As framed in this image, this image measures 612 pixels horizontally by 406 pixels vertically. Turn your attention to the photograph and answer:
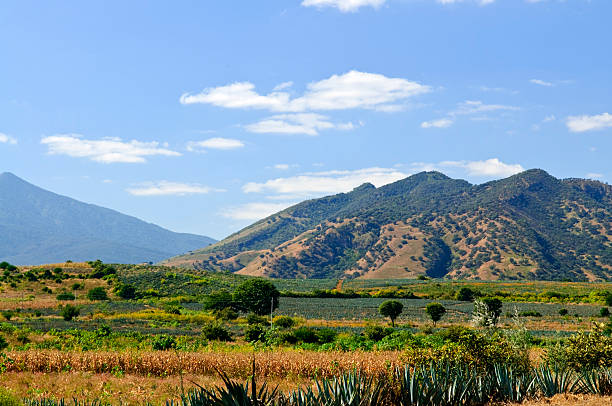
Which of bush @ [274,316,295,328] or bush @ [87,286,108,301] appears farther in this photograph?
bush @ [87,286,108,301]

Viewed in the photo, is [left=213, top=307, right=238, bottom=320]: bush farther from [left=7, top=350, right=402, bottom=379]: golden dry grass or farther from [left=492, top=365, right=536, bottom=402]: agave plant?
[left=492, top=365, right=536, bottom=402]: agave plant

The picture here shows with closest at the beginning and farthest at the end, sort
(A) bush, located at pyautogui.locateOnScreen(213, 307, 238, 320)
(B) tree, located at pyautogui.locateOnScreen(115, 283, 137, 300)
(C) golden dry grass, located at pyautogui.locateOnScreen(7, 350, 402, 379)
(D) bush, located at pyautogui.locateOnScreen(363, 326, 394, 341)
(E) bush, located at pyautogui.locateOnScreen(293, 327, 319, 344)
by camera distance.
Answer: (C) golden dry grass, located at pyautogui.locateOnScreen(7, 350, 402, 379)
(E) bush, located at pyautogui.locateOnScreen(293, 327, 319, 344)
(D) bush, located at pyautogui.locateOnScreen(363, 326, 394, 341)
(A) bush, located at pyautogui.locateOnScreen(213, 307, 238, 320)
(B) tree, located at pyautogui.locateOnScreen(115, 283, 137, 300)

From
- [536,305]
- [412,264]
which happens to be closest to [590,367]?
[536,305]

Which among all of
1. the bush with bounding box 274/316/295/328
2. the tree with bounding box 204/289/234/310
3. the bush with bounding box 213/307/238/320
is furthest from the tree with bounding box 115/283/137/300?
the bush with bounding box 274/316/295/328

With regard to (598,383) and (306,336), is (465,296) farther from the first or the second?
(598,383)

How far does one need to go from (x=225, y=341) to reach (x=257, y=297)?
19425mm

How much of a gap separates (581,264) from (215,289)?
130972 millimetres

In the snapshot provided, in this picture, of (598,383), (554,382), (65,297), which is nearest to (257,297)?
(65,297)

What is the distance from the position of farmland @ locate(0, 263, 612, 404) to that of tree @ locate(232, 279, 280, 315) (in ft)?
8.75

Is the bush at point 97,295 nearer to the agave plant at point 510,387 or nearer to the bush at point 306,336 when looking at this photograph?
the bush at point 306,336

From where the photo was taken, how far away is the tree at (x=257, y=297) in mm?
51625

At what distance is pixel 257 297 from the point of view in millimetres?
51844

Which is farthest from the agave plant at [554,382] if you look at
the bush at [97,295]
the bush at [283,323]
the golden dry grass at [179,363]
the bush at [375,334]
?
the bush at [97,295]

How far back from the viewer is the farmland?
16734mm
